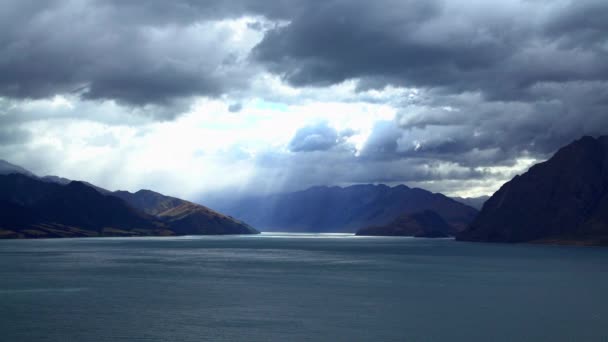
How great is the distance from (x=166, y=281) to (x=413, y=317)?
8243 centimetres

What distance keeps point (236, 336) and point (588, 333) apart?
54.1 meters

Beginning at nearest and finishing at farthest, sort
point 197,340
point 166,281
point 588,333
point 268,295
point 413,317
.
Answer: point 197,340, point 588,333, point 413,317, point 268,295, point 166,281

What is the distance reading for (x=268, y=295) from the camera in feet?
446

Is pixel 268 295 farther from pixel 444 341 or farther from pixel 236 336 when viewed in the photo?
pixel 444 341

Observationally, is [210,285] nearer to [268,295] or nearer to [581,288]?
[268,295]

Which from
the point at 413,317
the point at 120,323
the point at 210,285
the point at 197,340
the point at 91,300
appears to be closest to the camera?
the point at 197,340

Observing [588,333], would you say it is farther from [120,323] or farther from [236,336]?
[120,323]

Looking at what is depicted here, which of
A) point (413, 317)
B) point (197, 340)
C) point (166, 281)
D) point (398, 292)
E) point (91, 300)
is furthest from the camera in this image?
point (166, 281)

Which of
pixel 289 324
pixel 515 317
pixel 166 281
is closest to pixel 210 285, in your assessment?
pixel 166 281

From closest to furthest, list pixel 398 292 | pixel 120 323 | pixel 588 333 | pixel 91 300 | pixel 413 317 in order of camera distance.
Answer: pixel 588 333 < pixel 120 323 < pixel 413 317 < pixel 91 300 < pixel 398 292

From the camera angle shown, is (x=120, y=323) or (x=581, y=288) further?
(x=581, y=288)

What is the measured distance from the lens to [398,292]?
14500cm

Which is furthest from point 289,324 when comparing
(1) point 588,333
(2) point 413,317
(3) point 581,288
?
(3) point 581,288

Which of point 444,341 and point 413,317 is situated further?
point 413,317
